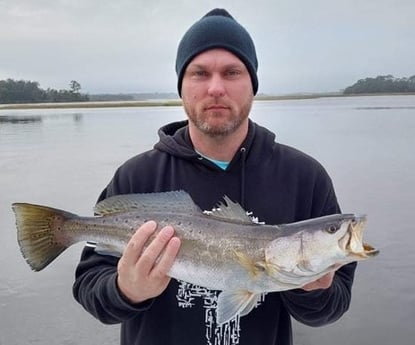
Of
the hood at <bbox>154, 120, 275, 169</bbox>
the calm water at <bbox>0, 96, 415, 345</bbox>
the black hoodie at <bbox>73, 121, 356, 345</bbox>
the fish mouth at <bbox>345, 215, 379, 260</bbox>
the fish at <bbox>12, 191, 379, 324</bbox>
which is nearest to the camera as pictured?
the fish mouth at <bbox>345, 215, 379, 260</bbox>

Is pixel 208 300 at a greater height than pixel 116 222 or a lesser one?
lesser

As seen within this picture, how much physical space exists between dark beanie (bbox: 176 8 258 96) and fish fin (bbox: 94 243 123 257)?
1.20 metres

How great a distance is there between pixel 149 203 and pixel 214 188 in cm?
45

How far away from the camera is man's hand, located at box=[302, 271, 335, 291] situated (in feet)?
8.65

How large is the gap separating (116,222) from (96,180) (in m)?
12.2

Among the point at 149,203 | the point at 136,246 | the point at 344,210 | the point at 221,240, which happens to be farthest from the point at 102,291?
the point at 344,210

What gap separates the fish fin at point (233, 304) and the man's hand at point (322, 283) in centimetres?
32

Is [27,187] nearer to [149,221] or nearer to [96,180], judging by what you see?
[96,180]

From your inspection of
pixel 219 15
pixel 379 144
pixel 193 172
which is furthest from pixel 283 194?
pixel 379 144

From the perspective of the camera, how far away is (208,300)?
116 inches

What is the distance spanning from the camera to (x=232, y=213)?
2803mm

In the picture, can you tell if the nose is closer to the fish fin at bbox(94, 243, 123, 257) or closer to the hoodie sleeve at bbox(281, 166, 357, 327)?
the hoodie sleeve at bbox(281, 166, 357, 327)

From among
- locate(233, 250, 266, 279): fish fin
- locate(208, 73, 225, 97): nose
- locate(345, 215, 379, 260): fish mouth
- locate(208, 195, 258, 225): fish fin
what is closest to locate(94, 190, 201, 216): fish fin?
locate(208, 195, 258, 225): fish fin

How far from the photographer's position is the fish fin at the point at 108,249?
2976mm
